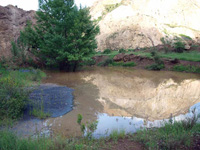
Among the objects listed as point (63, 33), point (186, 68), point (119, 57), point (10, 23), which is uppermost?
point (10, 23)

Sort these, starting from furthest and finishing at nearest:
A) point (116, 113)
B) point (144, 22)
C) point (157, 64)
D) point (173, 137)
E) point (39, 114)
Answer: point (144, 22), point (157, 64), point (116, 113), point (39, 114), point (173, 137)

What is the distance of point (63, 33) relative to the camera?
61.0ft

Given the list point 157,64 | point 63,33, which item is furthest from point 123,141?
point 157,64

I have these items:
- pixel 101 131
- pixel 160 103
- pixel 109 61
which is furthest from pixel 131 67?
pixel 101 131

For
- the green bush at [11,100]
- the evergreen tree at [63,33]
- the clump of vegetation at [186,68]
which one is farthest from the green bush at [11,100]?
the clump of vegetation at [186,68]

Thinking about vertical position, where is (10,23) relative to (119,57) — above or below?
above

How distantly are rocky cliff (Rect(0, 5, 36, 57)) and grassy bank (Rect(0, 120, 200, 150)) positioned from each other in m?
16.8

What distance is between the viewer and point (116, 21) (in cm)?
5459

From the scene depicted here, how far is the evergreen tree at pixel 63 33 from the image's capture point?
17422 millimetres

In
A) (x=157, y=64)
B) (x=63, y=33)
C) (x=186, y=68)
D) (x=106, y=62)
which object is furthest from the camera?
(x=106, y=62)

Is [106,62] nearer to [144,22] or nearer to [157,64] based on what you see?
[157,64]

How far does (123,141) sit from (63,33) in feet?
52.8

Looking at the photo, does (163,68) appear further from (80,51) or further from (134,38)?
(134,38)

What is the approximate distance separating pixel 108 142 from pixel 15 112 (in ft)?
10.7
